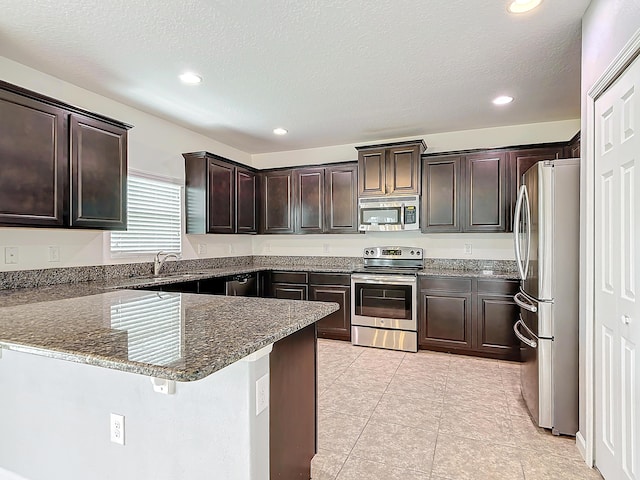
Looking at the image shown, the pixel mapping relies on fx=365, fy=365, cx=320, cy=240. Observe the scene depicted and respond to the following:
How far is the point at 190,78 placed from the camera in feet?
9.91

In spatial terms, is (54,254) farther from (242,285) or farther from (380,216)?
(380,216)

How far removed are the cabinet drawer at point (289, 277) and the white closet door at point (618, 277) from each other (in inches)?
129

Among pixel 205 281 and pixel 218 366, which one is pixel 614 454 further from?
pixel 205 281

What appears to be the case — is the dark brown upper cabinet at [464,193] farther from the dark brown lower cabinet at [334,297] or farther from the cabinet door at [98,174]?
the cabinet door at [98,174]

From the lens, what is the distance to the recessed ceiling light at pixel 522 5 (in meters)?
2.06

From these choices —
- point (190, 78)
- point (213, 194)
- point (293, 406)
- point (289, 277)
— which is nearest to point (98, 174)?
point (190, 78)

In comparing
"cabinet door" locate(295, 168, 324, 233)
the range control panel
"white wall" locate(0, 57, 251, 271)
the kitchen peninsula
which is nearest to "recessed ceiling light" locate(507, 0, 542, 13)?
the kitchen peninsula

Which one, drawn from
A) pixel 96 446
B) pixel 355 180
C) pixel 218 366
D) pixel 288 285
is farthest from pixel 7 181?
pixel 355 180

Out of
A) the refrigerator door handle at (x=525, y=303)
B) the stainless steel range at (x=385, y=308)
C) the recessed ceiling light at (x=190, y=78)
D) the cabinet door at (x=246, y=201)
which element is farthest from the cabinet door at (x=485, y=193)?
the recessed ceiling light at (x=190, y=78)

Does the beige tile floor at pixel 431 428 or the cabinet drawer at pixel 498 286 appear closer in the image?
the beige tile floor at pixel 431 428

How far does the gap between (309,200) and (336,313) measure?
5.25ft

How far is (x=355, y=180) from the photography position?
483cm

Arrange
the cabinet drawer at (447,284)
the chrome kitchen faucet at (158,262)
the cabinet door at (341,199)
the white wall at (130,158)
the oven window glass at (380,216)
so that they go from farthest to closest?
the cabinet door at (341,199) < the oven window glass at (380,216) < the cabinet drawer at (447,284) < the chrome kitchen faucet at (158,262) < the white wall at (130,158)

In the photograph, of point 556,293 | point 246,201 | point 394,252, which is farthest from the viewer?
point 246,201
